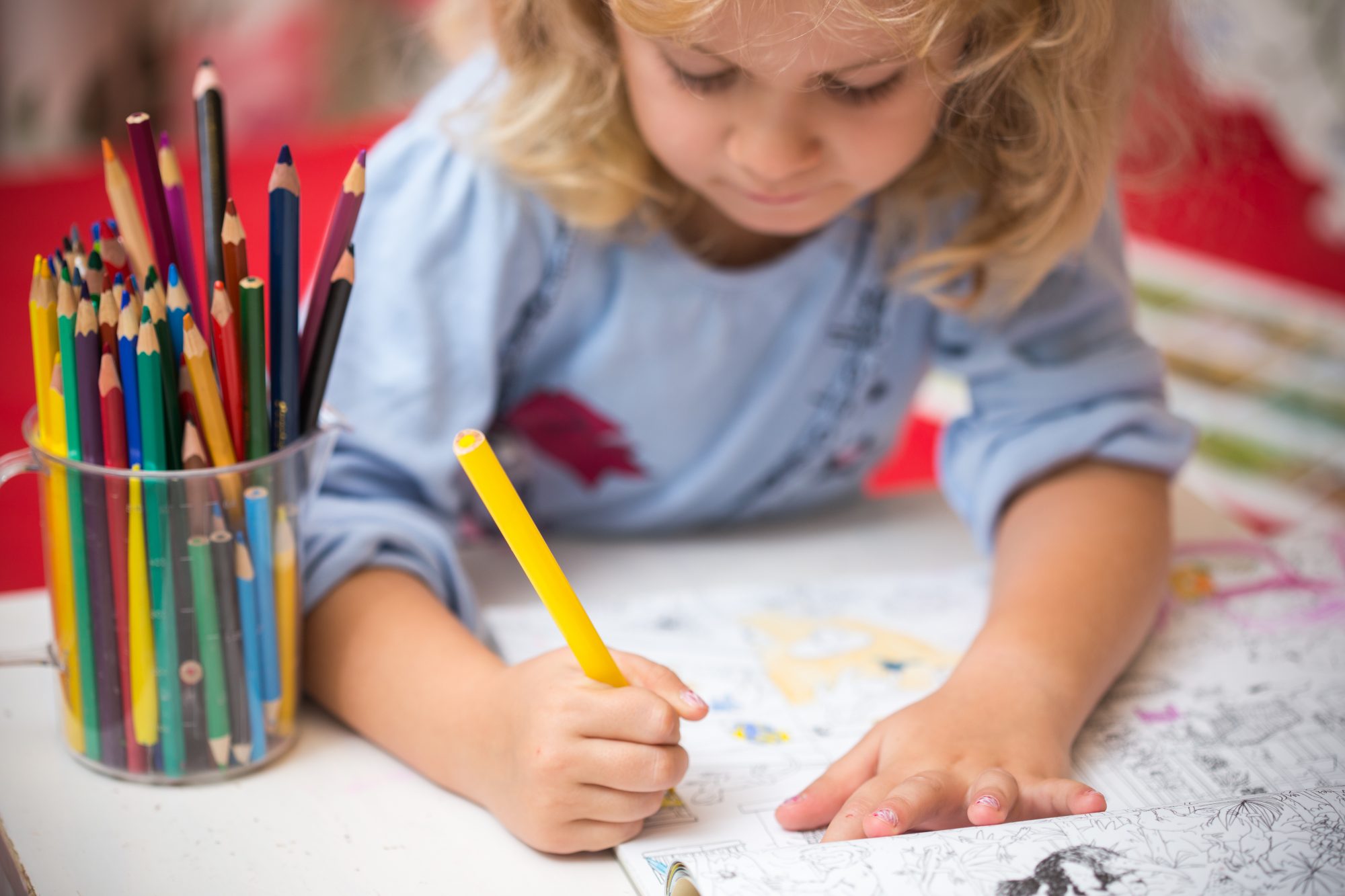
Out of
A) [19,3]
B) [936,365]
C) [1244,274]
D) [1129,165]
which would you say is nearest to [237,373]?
[936,365]

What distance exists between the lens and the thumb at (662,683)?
0.40 metres

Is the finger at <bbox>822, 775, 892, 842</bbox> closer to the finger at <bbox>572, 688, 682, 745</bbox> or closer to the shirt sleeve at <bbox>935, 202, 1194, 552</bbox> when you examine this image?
the finger at <bbox>572, 688, 682, 745</bbox>

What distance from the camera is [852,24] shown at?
422 mm

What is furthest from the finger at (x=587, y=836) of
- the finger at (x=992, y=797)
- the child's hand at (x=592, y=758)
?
the finger at (x=992, y=797)

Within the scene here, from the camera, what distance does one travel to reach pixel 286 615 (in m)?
0.44

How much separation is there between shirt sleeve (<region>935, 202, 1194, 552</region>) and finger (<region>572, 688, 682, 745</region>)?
262 millimetres

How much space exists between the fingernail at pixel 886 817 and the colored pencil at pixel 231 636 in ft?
0.68

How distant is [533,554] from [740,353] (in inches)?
10.8

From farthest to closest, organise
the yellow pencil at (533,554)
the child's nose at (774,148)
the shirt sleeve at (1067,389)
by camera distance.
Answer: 1. the shirt sleeve at (1067,389)
2. the child's nose at (774,148)
3. the yellow pencil at (533,554)

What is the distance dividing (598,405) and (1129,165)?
0.34 m

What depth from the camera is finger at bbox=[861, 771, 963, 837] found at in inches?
15.6

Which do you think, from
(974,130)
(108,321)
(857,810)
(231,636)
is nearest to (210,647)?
(231,636)

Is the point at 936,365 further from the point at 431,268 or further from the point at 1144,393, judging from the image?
the point at 431,268

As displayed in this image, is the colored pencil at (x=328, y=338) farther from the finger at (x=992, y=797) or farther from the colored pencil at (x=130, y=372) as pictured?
the finger at (x=992, y=797)
